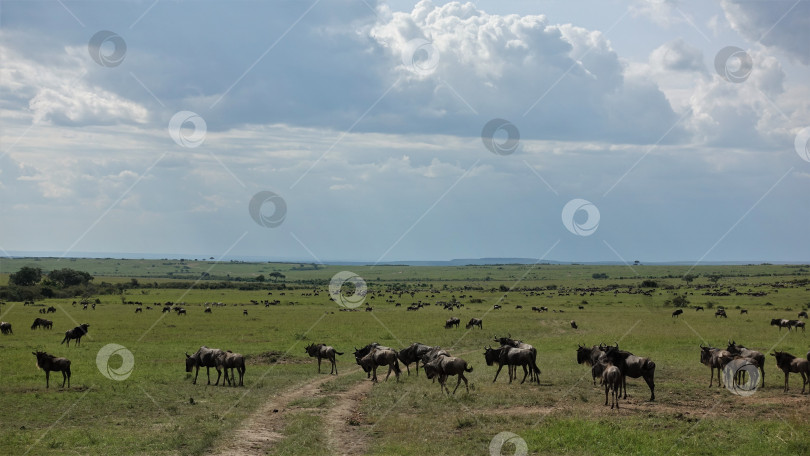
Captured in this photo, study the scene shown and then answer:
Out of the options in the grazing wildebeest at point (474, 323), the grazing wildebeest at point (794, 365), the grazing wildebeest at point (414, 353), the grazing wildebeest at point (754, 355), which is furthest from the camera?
the grazing wildebeest at point (474, 323)

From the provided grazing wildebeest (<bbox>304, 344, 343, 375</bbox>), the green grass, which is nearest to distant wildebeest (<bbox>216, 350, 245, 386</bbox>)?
the green grass

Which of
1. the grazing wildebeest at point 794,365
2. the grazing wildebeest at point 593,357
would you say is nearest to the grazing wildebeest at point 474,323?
the grazing wildebeest at point 593,357

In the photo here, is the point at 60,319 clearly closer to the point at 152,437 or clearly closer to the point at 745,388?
the point at 152,437

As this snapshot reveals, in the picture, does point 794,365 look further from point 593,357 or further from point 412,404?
point 412,404

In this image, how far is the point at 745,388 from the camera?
2438cm

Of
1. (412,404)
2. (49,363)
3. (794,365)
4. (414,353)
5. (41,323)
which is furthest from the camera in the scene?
(41,323)

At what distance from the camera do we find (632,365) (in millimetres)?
23359

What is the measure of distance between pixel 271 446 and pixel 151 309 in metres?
71.1

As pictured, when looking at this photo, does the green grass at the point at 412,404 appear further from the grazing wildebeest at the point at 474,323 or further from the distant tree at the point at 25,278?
the distant tree at the point at 25,278

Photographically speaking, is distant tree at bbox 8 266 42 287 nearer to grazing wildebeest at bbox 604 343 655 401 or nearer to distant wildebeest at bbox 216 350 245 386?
distant wildebeest at bbox 216 350 245 386

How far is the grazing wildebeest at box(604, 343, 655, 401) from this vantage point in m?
22.6

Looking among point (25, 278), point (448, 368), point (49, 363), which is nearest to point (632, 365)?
point (448, 368)

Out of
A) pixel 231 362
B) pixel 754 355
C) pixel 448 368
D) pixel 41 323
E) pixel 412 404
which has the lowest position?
pixel 412 404

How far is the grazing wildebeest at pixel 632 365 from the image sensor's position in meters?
22.6
